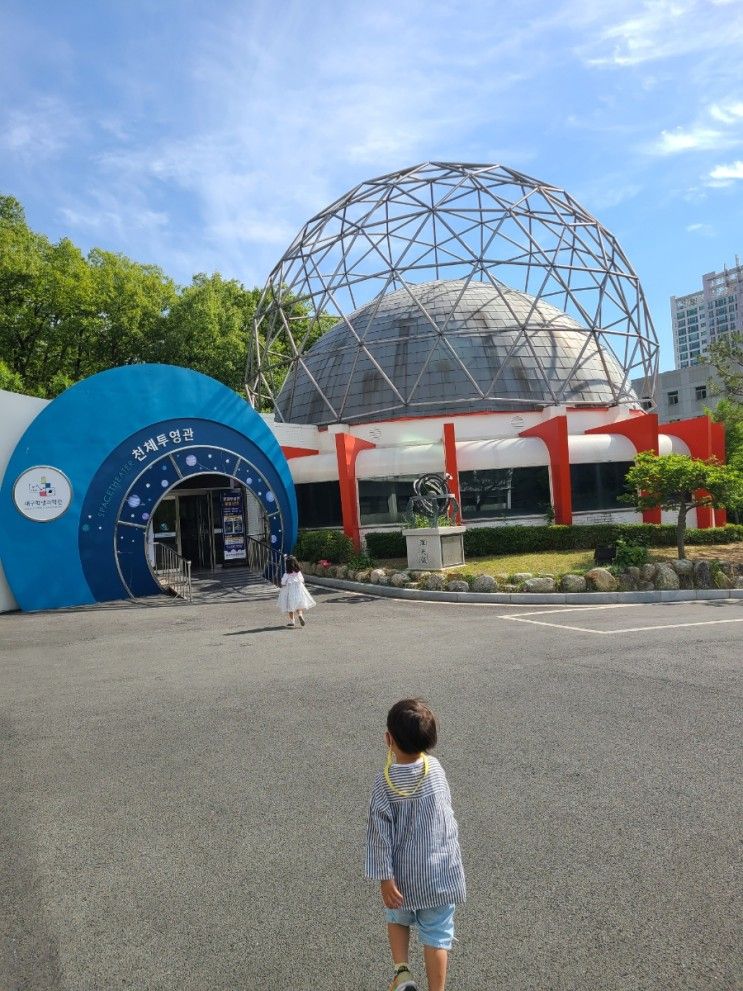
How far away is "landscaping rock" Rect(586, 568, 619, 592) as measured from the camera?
20234 millimetres

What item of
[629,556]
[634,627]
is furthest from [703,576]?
[634,627]

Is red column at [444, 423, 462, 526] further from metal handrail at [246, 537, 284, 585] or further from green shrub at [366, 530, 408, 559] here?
metal handrail at [246, 537, 284, 585]

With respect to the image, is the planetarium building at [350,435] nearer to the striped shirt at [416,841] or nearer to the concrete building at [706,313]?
the striped shirt at [416,841]

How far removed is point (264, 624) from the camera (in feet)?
56.1

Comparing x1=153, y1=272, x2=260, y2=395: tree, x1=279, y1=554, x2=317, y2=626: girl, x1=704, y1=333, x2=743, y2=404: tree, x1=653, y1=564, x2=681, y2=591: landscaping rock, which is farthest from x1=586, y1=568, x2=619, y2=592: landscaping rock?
x1=153, y1=272, x2=260, y2=395: tree

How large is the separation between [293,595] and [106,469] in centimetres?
900

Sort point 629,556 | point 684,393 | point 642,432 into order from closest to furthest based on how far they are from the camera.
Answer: point 629,556
point 642,432
point 684,393

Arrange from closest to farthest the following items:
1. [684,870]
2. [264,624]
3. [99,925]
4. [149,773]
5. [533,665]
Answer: [99,925], [684,870], [149,773], [533,665], [264,624]

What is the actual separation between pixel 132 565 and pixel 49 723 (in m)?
13.9

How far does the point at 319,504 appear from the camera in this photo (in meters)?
31.2

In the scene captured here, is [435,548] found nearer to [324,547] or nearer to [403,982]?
[324,547]

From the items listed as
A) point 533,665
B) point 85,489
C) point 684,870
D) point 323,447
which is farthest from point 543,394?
point 684,870

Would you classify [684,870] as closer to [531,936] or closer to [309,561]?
[531,936]

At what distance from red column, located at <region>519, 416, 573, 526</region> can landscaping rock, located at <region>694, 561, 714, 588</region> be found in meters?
8.64
